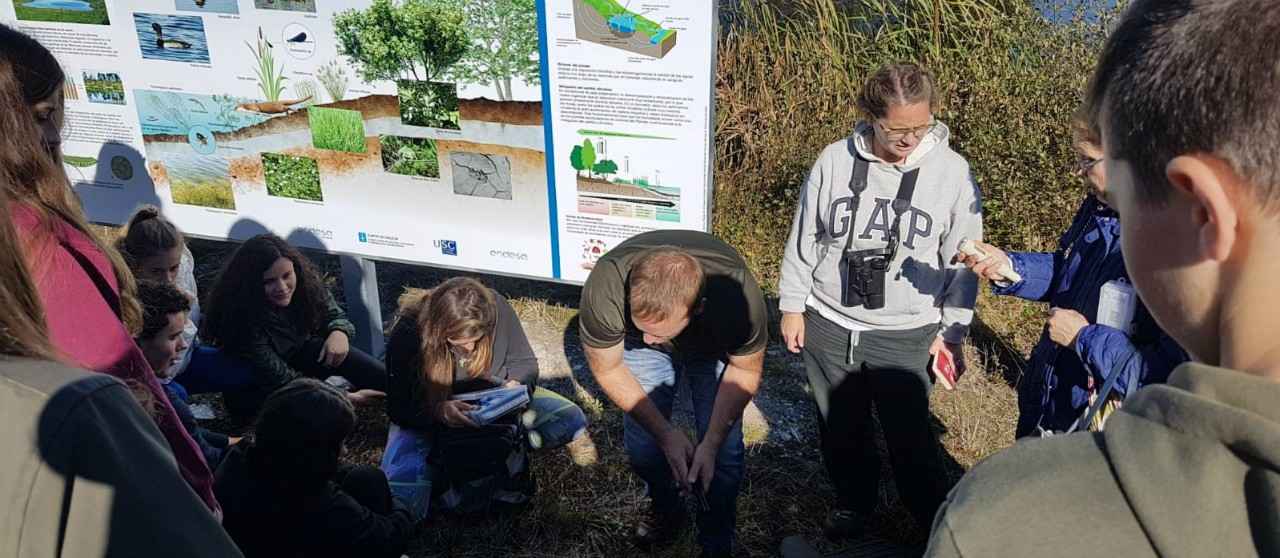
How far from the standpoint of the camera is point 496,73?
12.2 feet

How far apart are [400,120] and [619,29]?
3.76ft

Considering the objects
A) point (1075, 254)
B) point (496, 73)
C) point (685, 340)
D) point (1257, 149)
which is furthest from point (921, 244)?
point (1257, 149)

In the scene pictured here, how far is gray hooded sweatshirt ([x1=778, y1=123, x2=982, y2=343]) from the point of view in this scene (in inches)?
118

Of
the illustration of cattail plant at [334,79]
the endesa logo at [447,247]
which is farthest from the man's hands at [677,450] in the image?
the illustration of cattail plant at [334,79]

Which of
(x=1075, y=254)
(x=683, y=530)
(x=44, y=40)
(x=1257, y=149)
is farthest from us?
(x=44, y=40)

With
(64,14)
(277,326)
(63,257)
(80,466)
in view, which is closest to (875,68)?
(277,326)

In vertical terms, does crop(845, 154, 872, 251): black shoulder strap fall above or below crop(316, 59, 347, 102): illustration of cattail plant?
below

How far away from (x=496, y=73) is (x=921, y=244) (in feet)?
6.17

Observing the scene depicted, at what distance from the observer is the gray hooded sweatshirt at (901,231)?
118 inches

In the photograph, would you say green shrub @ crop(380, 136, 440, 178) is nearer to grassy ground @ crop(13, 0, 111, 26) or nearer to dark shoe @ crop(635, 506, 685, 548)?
grassy ground @ crop(13, 0, 111, 26)

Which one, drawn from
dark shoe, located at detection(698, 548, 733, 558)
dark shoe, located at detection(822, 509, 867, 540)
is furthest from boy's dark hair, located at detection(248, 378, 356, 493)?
dark shoe, located at detection(822, 509, 867, 540)

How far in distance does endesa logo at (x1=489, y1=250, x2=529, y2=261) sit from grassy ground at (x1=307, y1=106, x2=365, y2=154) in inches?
30.5

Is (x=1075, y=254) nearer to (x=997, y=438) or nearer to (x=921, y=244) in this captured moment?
(x=921, y=244)

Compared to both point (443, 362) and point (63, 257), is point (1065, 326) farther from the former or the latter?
point (63, 257)
